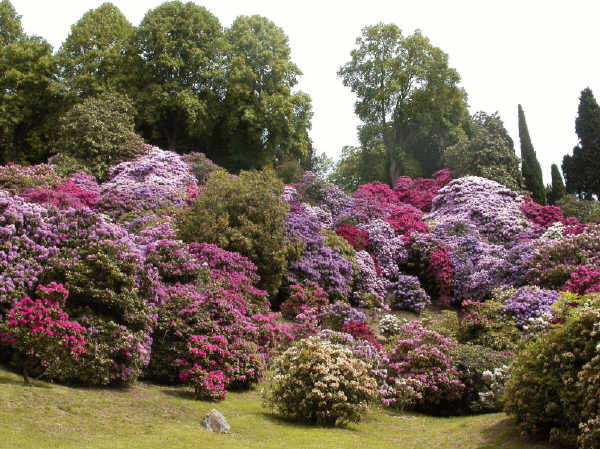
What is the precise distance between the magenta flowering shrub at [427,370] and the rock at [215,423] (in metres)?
4.96

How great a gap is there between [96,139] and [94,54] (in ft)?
39.0

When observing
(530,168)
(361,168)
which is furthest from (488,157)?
(361,168)

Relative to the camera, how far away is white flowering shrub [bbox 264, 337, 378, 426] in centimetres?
1090

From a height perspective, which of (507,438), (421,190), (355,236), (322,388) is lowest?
(507,438)

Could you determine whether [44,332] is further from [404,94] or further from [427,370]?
[404,94]

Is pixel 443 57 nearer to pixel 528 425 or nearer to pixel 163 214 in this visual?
pixel 163 214

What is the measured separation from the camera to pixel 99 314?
11805 millimetres

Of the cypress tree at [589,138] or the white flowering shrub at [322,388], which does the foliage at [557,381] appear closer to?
the white flowering shrub at [322,388]

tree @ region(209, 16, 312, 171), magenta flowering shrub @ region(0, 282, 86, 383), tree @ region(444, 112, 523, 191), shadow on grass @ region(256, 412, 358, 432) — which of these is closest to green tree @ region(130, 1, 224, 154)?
tree @ region(209, 16, 312, 171)

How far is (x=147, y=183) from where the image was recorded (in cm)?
2369

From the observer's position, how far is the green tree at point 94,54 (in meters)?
36.3

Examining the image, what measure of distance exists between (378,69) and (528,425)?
39042 mm

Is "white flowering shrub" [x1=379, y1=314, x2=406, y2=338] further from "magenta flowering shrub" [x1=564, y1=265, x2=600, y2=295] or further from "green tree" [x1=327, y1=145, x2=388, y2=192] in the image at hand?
"green tree" [x1=327, y1=145, x2=388, y2=192]

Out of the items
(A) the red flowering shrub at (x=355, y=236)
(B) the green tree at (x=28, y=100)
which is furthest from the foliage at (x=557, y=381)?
(B) the green tree at (x=28, y=100)
